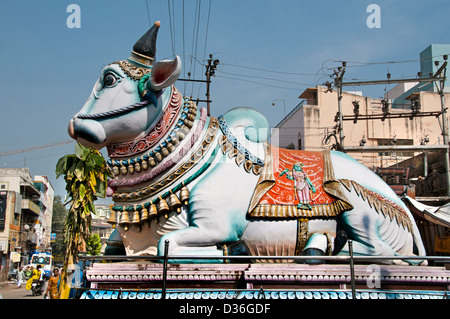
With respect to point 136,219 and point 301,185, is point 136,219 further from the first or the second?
point 301,185

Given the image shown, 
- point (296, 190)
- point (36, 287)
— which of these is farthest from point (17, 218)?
point (296, 190)

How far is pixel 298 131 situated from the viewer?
75.0 ft

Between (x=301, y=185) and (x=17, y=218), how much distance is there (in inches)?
1391

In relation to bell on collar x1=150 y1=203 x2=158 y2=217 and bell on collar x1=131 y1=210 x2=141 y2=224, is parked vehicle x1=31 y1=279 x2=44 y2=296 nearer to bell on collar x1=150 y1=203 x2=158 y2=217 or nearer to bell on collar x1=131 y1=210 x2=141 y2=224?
bell on collar x1=131 y1=210 x2=141 y2=224

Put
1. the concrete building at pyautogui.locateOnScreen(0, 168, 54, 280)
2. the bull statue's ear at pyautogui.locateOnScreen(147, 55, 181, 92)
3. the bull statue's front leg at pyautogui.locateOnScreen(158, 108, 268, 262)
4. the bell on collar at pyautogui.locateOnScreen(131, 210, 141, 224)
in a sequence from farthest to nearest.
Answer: the concrete building at pyautogui.locateOnScreen(0, 168, 54, 280) → the bell on collar at pyautogui.locateOnScreen(131, 210, 141, 224) → the bull statue's ear at pyautogui.locateOnScreen(147, 55, 181, 92) → the bull statue's front leg at pyautogui.locateOnScreen(158, 108, 268, 262)

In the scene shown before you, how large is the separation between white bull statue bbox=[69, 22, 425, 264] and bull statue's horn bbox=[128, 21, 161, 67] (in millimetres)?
11

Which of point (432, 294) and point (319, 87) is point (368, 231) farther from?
point (319, 87)

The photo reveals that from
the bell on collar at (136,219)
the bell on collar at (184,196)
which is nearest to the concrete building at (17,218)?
the bell on collar at (136,219)

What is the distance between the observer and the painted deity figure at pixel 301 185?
4.87 metres

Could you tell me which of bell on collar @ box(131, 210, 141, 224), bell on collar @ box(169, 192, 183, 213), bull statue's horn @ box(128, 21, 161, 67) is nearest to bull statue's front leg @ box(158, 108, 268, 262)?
bell on collar @ box(169, 192, 183, 213)

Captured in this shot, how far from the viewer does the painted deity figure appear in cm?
487

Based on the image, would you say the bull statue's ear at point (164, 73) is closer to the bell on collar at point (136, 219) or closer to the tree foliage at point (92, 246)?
the bell on collar at point (136, 219)

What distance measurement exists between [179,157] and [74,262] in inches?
81.5
